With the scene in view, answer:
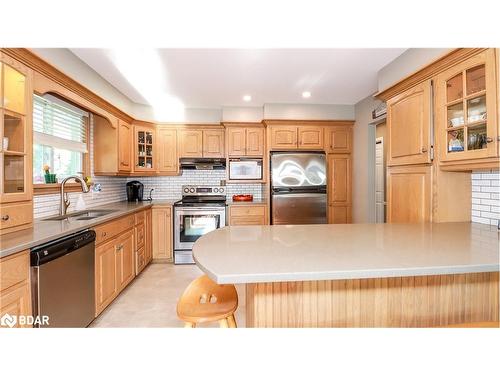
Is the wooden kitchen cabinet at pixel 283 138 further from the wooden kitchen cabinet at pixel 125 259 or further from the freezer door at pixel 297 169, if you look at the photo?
the wooden kitchen cabinet at pixel 125 259

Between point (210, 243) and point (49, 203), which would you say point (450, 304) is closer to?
point (210, 243)

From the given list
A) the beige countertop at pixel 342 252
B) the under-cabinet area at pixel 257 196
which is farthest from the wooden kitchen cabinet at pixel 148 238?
the beige countertop at pixel 342 252

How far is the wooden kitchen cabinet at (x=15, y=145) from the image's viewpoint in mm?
1590

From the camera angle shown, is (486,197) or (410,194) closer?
(486,197)

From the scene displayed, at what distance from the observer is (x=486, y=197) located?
73.2 inches

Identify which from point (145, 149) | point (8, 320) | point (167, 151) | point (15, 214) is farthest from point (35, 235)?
point (167, 151)

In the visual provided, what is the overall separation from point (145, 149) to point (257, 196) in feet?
6.55

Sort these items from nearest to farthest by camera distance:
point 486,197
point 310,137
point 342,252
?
1. point 342,252
2. point 486,197
3. point 310,137

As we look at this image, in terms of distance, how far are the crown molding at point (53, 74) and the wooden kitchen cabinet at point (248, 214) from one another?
214cm

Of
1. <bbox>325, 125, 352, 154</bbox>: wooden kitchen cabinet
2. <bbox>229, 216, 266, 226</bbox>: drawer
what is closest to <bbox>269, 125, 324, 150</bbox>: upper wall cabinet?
<bbox>325, 125, 352, 154</bbox>: wooden kitchen cabinet

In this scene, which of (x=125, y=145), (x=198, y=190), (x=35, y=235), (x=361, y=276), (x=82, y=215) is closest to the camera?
(x=361, y=276)

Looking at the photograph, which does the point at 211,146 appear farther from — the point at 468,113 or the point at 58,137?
the point at 468,113

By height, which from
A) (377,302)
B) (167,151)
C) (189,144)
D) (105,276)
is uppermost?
(189,144)
